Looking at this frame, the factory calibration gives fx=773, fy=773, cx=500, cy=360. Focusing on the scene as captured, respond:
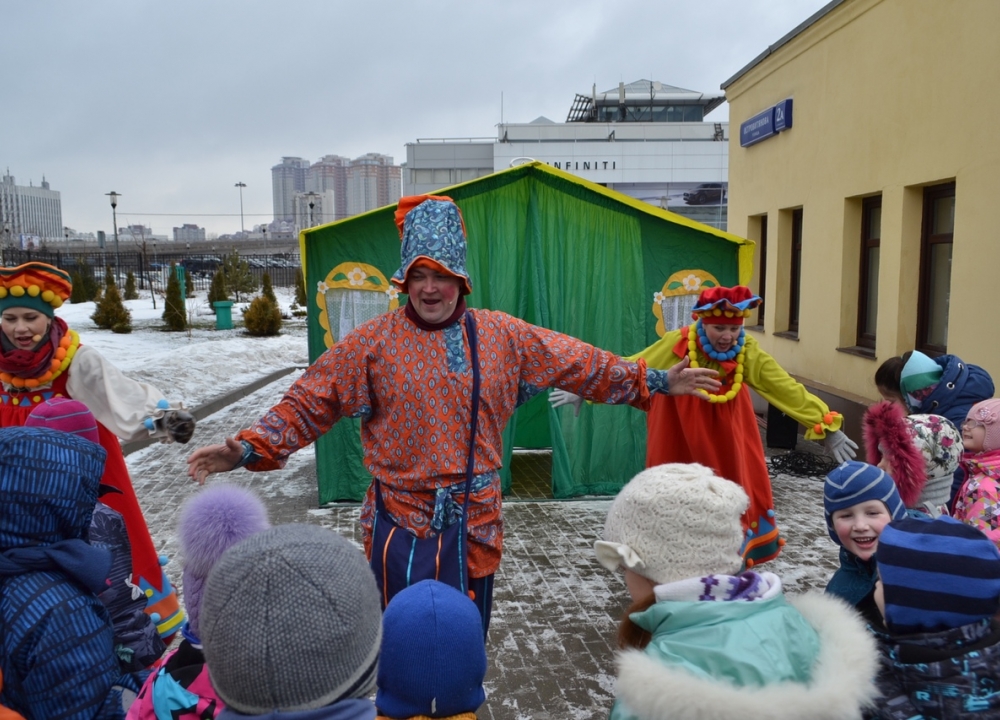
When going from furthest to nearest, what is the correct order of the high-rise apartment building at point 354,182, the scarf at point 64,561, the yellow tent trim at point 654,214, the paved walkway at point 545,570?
1. the high-rise apartment building at point 354,182
2. the yellow tent trim at point 654,214
3. the paved walkway at point 545,570
4. the scarf at point 64,561

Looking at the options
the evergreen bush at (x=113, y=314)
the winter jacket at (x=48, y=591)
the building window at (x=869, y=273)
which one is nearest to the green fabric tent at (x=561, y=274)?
the building window at (x=869, y=273)

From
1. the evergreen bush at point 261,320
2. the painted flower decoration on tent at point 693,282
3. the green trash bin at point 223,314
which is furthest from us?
the green trash bin at point 223,314

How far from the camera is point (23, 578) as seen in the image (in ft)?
5.49

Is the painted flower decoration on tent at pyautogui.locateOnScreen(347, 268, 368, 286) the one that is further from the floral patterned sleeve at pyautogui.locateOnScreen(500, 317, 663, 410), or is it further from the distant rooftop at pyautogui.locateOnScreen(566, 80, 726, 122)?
the distant rooftop at pyautogui.locateOnScreen(566, 80, 726, 122)

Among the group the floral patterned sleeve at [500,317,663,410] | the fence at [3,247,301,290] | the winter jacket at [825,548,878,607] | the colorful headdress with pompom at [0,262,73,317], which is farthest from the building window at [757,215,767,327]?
the fence at [3,247,301,290]

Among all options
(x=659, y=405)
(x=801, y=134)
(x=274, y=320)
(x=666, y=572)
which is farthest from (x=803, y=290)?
(x=274, y=320)

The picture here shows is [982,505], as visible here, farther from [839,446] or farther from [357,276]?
[357,276]

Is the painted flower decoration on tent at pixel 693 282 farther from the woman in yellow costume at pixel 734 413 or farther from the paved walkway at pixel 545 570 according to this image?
the woman in yellow costume at pixel 734 413

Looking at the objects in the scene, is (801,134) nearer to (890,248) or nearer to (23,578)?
(890,248)

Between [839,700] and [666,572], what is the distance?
1.22ft

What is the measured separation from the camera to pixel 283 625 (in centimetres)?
114

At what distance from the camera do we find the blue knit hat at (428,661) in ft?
5.06

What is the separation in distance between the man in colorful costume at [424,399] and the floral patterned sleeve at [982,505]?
4.98 ft

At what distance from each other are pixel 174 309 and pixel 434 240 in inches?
684
